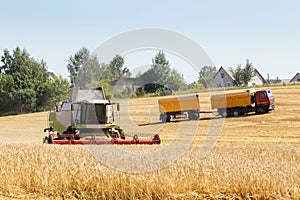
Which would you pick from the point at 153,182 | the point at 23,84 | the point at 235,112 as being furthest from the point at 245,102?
the point at 23,84

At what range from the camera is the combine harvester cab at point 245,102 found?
35.5 m

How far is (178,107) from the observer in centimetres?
3584

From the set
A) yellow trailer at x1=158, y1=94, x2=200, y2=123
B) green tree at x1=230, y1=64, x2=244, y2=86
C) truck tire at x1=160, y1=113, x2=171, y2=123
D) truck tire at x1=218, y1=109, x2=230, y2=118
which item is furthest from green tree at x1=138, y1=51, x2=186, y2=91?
green tree at x1=230, y1=64, x2=244, y2=86

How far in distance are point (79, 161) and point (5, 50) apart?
65.8 meters

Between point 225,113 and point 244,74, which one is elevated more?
point 244,74

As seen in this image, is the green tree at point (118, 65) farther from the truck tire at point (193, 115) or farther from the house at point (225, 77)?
the house at point (225, 77)

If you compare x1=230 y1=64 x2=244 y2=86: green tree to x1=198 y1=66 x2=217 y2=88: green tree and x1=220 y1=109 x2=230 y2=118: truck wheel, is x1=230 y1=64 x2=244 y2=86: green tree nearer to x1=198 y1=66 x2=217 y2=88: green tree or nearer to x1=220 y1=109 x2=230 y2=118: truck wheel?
x1=198 y1=66 x2=217 y2=88: green tree

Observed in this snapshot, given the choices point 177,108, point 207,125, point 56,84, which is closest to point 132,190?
point 207,125

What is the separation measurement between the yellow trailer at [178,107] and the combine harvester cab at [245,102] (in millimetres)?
2513

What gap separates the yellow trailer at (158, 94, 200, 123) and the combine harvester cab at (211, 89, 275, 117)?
2.51 metres

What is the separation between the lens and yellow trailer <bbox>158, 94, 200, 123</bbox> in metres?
35.3

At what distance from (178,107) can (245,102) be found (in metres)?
5.95

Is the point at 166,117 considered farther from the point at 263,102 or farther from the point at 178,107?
the point at 263,102

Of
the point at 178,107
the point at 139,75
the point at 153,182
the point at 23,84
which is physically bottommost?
the point at 153,182
